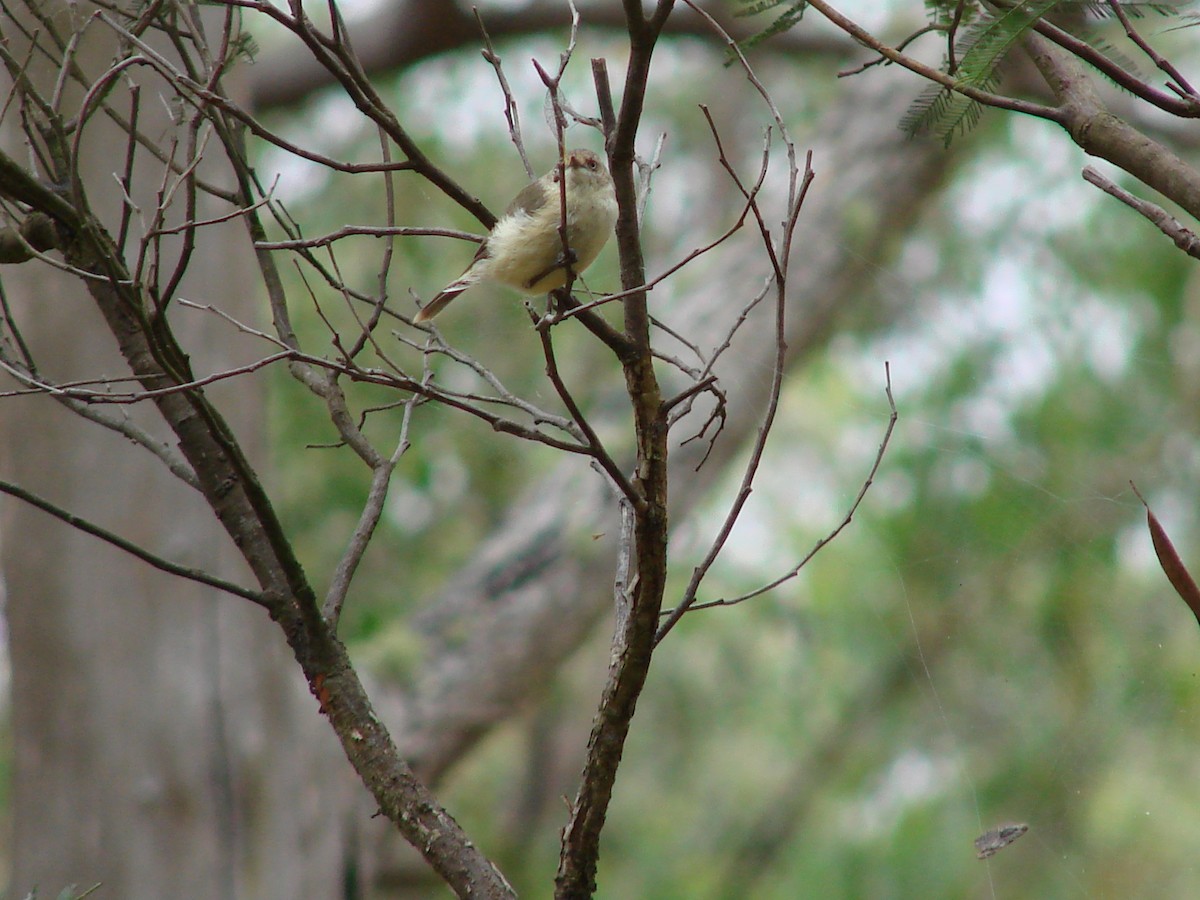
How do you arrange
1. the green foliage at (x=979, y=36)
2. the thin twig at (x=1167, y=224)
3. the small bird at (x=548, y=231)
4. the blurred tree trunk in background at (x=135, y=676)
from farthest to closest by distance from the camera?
1. the blurred tree trunk in background at (x=135, y=676)
2. the small bird at (x=548, y=231)
3. the green foliage at (x=979, y=36)
4. the thin twig at (x=1167, y=224)

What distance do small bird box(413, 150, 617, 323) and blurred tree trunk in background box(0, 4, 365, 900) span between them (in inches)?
72.4

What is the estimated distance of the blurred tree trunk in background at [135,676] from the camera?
147 inches

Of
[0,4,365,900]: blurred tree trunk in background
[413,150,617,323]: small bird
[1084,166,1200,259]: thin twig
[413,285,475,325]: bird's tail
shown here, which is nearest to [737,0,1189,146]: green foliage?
[1084,166,1200,259]: thin twig

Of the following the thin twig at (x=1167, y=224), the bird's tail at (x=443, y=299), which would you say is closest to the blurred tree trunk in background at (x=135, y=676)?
the bird's tail at (x=443, y=299)

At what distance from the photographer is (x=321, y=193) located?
22.5 ft

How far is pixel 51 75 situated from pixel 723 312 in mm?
2848

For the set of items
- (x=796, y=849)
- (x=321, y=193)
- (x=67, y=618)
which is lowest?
(x=796, y=849)

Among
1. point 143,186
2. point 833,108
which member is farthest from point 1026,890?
point 143,186

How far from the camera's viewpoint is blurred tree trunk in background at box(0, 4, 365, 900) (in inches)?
147

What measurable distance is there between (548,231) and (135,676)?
245 cm

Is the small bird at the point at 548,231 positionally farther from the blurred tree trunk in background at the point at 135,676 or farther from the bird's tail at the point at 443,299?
the blurred tree trunk in background at the point at 135,676

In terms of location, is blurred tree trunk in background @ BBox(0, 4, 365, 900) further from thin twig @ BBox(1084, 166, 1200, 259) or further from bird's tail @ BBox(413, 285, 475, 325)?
thin twig @ BBox(1084, 166, 1200, 259)

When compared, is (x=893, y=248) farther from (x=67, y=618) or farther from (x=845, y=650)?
(x=67, y=618)

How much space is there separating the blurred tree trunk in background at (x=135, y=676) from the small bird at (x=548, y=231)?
72.4 inches
